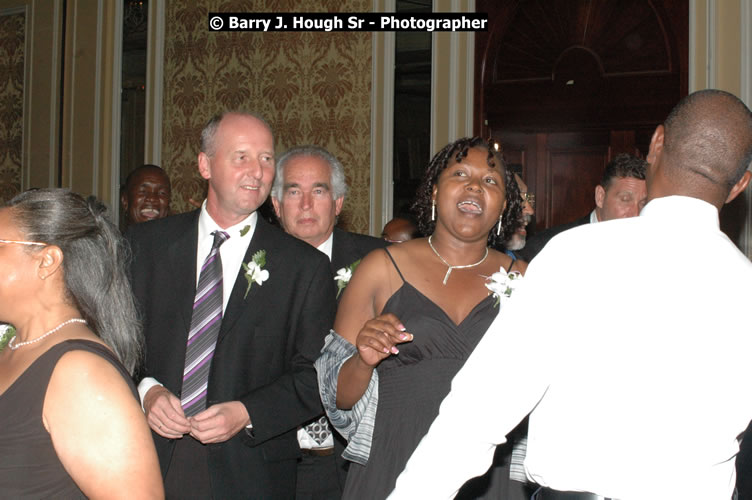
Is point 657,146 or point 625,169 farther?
point 625,169

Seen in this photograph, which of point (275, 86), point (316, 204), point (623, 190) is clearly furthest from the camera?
point (275, 86)

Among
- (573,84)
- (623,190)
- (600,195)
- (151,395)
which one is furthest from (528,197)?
(151,395)

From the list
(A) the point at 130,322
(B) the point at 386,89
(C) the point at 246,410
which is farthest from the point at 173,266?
(B) the point at 386,89

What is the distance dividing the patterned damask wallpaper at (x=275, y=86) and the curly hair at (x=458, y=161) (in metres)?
4.09

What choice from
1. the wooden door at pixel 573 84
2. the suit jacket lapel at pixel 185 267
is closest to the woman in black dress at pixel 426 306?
the suit jacket lapel at pixel 185 267

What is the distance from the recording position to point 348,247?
3.49m

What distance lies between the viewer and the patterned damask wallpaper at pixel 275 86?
691cm

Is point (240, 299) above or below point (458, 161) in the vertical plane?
below

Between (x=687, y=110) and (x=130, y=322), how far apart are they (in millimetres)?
1409

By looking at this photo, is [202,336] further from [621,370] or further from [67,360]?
[621,370]

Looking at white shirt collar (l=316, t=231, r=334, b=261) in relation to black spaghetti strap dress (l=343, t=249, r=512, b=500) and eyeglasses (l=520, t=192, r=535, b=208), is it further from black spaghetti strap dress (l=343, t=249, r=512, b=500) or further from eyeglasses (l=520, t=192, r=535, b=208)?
black spaghetti strap dress (l=343, t=249, r=512, b=500)

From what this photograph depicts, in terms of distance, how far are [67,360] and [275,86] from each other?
19.5 feet

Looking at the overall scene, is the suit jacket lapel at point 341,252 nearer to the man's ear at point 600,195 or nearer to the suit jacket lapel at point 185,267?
the suit jacket lapel at point 185,267

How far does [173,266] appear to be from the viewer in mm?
2715
